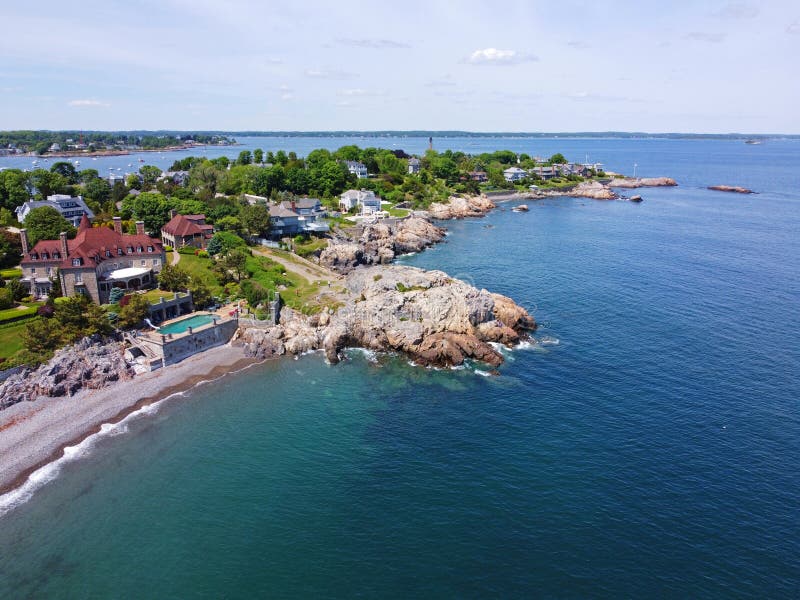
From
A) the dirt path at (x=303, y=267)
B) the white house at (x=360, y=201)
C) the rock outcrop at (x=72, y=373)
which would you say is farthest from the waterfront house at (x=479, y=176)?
the rock outcrop at (x=72, y=373)

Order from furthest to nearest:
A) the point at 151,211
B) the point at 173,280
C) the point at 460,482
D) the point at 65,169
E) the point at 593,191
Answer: the point at 593,191, the point at 65,169, the point at 151,211, the point at 173,280, the point at 460,482

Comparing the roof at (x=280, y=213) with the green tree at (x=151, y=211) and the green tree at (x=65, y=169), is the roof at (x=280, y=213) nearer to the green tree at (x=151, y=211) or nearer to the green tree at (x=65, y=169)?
the green tree at (x=151, y=211)

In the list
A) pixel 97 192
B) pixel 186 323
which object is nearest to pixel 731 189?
pixel 186 323

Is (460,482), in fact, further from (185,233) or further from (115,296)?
(185,233)

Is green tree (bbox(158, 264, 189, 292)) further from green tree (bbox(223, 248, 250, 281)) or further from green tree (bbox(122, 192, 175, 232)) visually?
green tree (bbox(122, 192, 175, 232))

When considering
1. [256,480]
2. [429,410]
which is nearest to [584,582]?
[429,410]

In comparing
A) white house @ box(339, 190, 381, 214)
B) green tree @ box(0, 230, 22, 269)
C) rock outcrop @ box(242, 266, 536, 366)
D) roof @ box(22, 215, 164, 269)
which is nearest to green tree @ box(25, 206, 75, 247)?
green tree @ box(0, 230, 22, 269)
